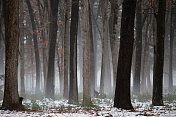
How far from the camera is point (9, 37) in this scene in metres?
9.10

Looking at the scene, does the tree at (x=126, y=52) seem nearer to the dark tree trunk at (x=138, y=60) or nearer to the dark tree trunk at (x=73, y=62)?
the dark tree trunk at (x=73, y=62)

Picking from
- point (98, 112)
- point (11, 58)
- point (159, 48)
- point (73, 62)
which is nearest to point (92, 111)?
point (98, 112)

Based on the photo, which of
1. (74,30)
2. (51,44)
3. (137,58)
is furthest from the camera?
(137,58)

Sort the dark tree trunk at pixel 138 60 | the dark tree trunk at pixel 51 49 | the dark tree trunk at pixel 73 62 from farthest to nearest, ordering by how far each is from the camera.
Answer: the dark tree trunk at pixel 138 60, the dark tree trunk at pixel 51 49, the dark tree trunk at pixel 73 62

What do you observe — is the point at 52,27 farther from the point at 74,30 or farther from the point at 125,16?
the point at 125,16

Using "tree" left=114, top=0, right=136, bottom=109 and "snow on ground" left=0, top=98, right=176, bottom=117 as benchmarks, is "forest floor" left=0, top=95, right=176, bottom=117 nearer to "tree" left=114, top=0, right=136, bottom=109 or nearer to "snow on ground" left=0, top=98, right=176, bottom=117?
"snow on ground" left=0, top=98, right=176, bottom=117

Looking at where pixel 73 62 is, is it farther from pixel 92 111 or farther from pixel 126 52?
pixel 92 111

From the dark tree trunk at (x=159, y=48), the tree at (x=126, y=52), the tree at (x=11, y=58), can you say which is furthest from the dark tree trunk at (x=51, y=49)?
the tree at (x=126, y=52)

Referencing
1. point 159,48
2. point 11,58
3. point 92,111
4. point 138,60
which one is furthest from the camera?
point 138,60

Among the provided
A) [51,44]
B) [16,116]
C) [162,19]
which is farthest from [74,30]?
[16,116]

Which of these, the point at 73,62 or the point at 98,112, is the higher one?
the point at 73,62

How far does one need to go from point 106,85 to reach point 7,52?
19495 millimetres

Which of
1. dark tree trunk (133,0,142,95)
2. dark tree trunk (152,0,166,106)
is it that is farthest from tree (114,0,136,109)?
dark tree trunk (133,0,142,95)

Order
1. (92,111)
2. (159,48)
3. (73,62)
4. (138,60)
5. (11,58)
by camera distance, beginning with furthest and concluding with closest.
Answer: (138,60) < (73,62) < (159,48) < (11,58) < (92,111)
